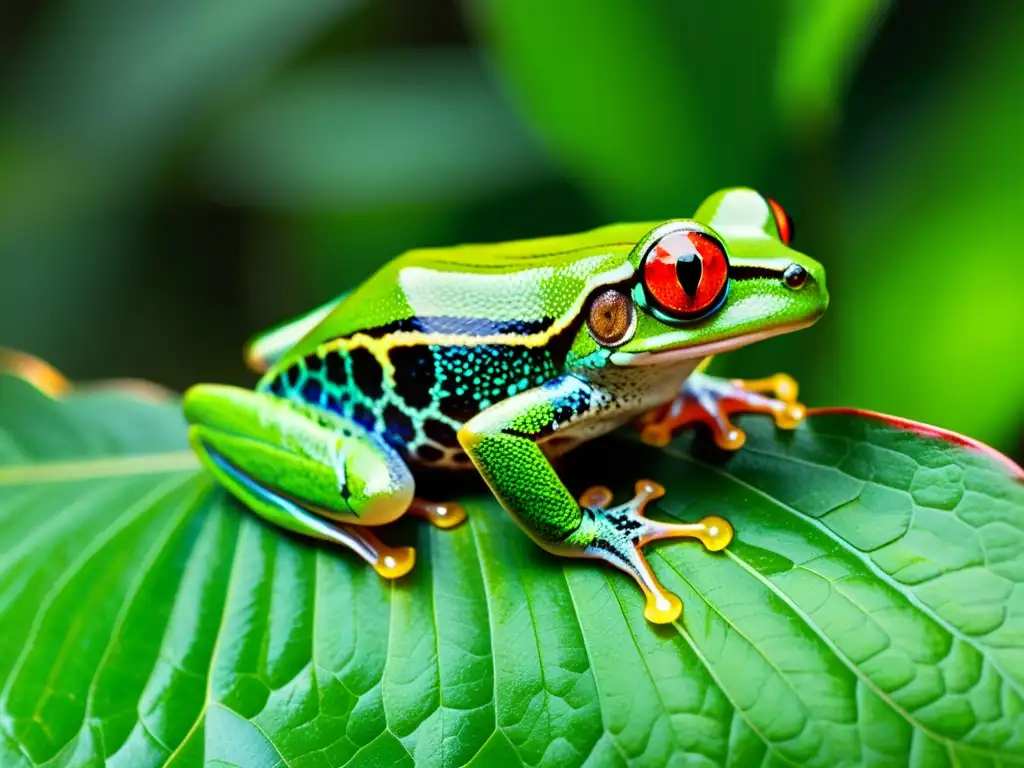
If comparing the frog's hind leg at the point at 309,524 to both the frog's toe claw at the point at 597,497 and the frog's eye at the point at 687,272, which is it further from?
the frog's eye at the point at 687,272

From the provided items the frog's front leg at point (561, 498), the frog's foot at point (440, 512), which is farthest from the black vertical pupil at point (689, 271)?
the frog's foot at point (440, 512)

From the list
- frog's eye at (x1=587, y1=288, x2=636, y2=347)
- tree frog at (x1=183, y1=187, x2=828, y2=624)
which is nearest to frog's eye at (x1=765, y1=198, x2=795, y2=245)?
tree frog at (x1=183, y1=187, x2=828, y2=624)

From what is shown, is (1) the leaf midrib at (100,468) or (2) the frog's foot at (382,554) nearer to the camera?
(2) the frog's foot at (382,554)

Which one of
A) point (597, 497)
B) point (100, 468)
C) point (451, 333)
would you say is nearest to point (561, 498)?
point (597, 497)

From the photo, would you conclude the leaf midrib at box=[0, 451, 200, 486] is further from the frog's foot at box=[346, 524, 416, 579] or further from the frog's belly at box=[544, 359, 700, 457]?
the frog's belly at box=[544, 359, 700, 457]

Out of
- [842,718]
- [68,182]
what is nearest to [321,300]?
[68,182]

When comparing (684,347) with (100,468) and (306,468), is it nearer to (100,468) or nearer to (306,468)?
(306,468)
